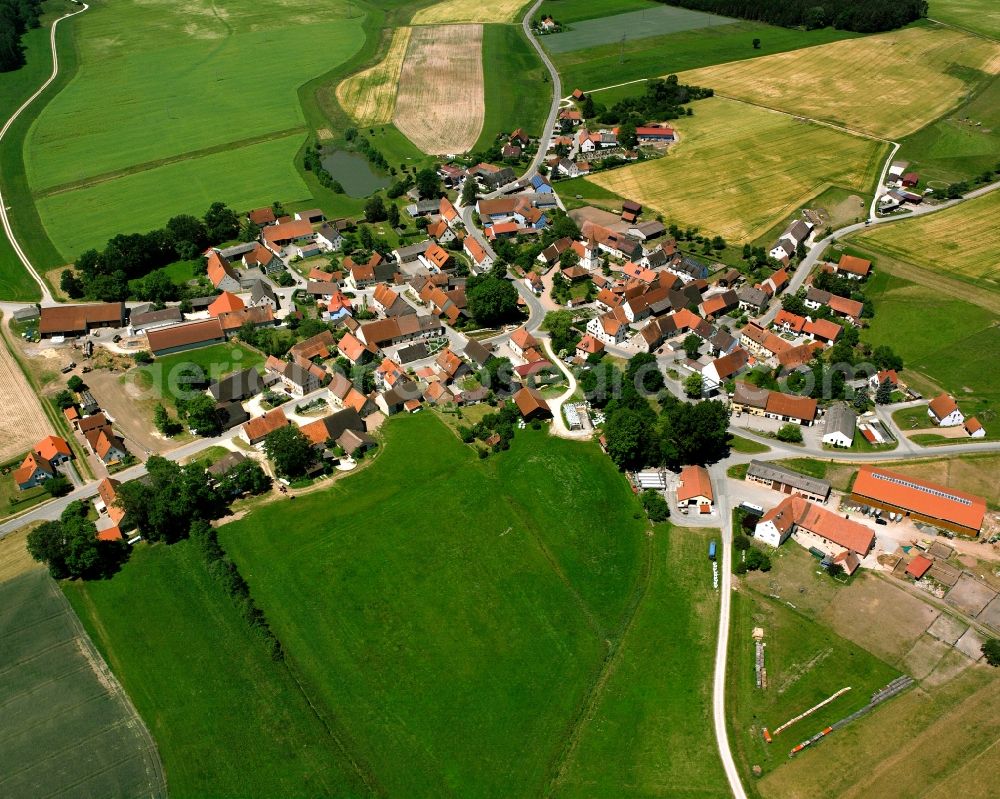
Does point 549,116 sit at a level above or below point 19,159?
below

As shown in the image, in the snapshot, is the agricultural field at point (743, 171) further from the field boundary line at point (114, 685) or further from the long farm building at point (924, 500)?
the field boundary line at point (114, 685)

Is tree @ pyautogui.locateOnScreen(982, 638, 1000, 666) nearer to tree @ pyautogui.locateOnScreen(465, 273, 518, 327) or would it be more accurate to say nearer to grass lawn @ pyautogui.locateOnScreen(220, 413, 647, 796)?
grass lawn @ pyautogui.locateOnScreen(220, 413, 647, 796)

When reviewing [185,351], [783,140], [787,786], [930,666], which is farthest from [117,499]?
[783,140]

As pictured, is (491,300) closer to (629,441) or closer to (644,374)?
(644,374)

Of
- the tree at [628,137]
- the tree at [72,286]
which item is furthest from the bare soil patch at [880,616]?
the tree at [72,286]

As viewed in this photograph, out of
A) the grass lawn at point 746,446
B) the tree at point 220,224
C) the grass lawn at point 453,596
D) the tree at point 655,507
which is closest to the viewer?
the grass lawn at point 453,596

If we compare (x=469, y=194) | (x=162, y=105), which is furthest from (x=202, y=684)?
(x=162, y=105)
